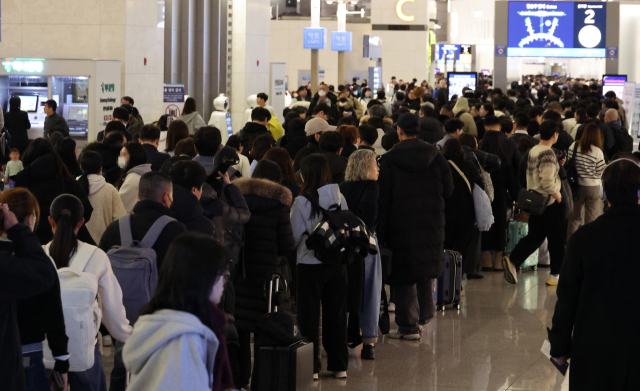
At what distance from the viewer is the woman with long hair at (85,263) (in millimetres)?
3828

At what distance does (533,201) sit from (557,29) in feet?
45.2

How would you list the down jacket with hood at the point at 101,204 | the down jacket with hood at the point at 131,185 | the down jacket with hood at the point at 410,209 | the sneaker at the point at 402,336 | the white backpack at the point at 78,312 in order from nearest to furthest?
the white backpack at the point at 78,312
the down jacket with hood at the point at 101,204
the down jacket with hood at the point at 410,209
the down jacket with hood at the point at 131,185
the sneaker at the point at 402,336

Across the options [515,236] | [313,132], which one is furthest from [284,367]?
[515,236]

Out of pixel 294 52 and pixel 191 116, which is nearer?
pixel 191 116

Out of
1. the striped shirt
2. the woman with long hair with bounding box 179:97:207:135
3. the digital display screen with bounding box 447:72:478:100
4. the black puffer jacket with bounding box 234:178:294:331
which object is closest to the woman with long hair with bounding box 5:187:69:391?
the black puffer jacket with bounding box 234:178:294:331

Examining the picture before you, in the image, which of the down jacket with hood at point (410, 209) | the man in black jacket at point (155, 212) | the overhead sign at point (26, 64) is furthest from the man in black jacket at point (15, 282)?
the overhead sign at point (26, 64)

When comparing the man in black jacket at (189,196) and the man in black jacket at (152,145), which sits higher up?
the man in black jacket at (152,145)

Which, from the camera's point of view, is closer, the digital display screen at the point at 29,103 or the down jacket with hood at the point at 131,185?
the down jacket with hood at the point at 131,185

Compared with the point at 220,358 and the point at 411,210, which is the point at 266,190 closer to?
the point at 411,210

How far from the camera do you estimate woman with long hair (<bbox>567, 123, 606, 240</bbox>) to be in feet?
29.0

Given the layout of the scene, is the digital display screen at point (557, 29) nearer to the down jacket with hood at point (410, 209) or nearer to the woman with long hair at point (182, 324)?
the down jacket with hood at point (410, 209)

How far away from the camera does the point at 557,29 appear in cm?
2055

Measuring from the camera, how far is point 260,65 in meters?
19.2

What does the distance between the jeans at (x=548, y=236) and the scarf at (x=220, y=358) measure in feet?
20.4
